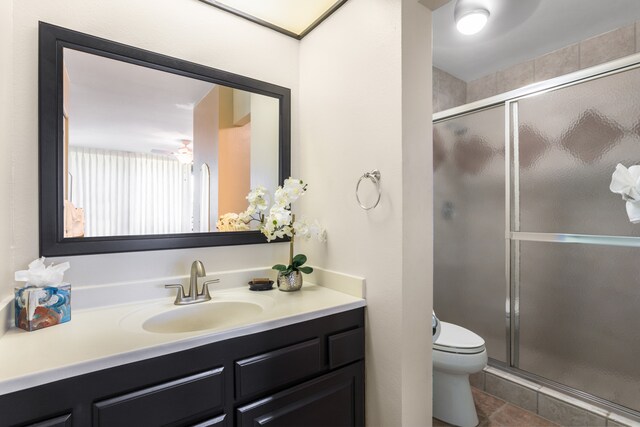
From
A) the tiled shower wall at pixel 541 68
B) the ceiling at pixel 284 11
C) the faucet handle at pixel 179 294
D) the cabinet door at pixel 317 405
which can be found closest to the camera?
the cabinet door at pixel 317 405

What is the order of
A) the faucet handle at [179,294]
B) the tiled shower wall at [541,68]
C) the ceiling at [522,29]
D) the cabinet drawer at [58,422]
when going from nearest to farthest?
the cabinet drawer at [58,422]
the faucet handle at [179,294]
the ceiling at [522,29]
the tiled shower wall at [541,68]

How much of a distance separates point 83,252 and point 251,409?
85 cm

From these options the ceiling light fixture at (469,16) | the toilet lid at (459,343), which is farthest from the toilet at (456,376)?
the ceiling light fixture at (469,16)

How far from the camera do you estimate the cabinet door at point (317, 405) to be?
103cm

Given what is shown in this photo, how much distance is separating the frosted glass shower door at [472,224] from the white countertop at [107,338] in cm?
141

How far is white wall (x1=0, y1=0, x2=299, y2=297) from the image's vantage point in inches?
43.2

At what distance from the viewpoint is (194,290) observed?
1.33 meters

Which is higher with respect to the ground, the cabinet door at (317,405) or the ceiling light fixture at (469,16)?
the ceiling light fixture at (469,16)

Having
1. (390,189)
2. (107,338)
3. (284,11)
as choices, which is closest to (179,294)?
(107,338)

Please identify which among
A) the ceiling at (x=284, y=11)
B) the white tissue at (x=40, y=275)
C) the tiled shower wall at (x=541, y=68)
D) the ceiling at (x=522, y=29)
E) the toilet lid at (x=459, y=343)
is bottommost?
the toilet lid at (x=459, y=343)

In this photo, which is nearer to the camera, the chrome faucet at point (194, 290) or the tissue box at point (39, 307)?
the tissue box at point (39, 307)

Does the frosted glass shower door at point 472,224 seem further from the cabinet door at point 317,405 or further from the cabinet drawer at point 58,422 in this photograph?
the cabinet drawer at point 58,422

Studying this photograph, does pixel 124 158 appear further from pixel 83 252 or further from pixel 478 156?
pixel 478 156

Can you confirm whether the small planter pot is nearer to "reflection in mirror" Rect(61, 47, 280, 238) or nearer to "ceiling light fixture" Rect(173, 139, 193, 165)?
"reflection in mirror" Rect(61, 47, 280, 238)
